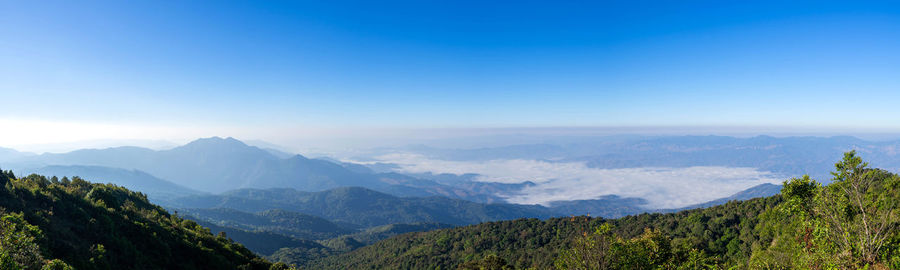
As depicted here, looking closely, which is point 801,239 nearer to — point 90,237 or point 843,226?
point 843,226

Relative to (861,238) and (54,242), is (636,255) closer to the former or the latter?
(861,238)

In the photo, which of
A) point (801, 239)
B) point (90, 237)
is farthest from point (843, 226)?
point (90, 237)

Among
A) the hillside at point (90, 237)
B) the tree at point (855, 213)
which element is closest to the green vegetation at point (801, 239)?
the tree at point (855, 213)

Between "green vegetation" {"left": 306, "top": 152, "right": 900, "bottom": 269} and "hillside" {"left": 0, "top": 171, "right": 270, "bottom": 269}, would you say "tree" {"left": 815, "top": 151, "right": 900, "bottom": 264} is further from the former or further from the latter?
"hillside" {"left": 0, "top": 171, "right": 270, "bottom": 269}

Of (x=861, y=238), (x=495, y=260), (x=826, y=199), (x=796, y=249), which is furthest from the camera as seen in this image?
(x=495, y=260)

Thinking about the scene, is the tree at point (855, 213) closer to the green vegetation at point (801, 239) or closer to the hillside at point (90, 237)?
the green vegetation at point (801, 239)

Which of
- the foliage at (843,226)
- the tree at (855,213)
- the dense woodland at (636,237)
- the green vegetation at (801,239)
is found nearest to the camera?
the foliage at (843,226)

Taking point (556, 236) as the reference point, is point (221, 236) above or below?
above

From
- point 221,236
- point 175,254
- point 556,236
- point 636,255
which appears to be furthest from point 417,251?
point 636,255
